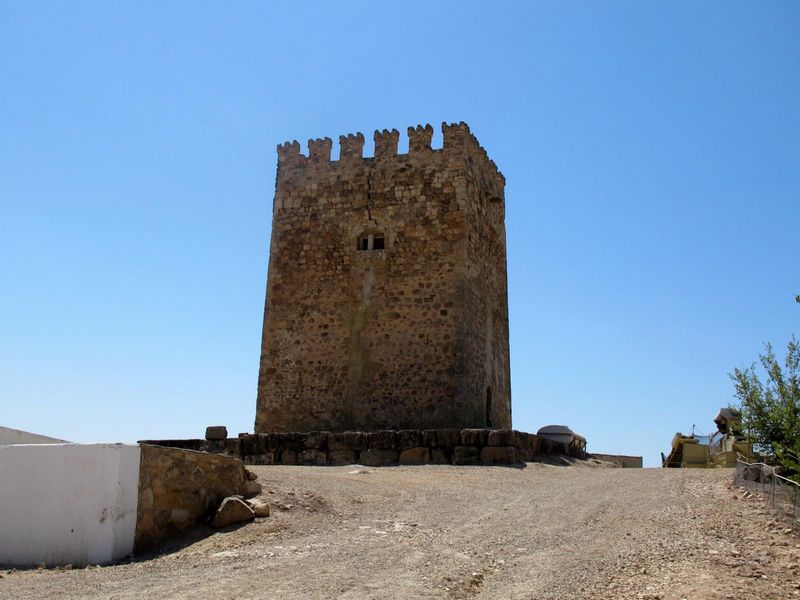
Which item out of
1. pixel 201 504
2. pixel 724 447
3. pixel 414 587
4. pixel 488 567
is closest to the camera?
pixel 414 587

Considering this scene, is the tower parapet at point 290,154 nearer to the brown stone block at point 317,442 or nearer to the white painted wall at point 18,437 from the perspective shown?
the brown stone block at point 317,442

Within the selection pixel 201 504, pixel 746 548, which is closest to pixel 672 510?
pixel 746 548

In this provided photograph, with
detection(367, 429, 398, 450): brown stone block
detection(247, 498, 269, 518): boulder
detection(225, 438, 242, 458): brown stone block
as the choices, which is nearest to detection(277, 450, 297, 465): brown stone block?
detection(225, 438, 242, 458): brown stone block

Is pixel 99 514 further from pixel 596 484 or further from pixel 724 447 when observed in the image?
pixel 724 447

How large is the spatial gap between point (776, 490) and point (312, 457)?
7.64m

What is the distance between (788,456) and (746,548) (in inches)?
125

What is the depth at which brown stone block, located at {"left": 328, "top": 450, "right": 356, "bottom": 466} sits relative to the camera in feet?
41.9

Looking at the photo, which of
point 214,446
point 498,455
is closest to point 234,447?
point 214,446

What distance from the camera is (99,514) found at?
6430 millimetres

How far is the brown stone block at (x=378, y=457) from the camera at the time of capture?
41.4ft

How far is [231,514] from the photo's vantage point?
22.9 feet

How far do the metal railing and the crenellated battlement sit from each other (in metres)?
9.40

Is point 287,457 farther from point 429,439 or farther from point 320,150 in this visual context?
point 320,150

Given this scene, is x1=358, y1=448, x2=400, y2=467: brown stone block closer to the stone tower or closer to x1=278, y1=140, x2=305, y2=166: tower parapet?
the stone tower
